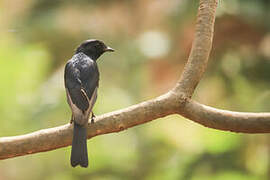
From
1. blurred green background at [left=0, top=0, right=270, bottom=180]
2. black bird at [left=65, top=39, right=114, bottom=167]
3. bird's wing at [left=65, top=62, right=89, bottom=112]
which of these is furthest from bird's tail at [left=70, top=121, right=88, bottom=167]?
blurred green background at [left=0, top=0, right=270, bottom=180]

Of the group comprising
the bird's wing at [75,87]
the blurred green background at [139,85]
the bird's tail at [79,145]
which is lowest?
the blurred green background at [139,85]

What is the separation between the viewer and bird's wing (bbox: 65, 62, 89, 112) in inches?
159

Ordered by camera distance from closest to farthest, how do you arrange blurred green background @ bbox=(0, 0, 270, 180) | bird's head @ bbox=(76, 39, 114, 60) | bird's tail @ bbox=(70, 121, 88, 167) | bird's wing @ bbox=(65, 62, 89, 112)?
bird's tail @ bbox=(70, 121, 88, 167), bird's wing @ bbox=(65, 62, 89, 112), bird's head @ bbox=(76, 39, 114, 60), blurred green background @ bbox=(0, 0, 270, 180)

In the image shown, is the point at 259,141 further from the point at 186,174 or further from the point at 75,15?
the point at 75,15

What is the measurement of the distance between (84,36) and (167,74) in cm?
137

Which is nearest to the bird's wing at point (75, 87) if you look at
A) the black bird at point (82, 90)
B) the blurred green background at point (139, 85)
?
the black bird at point (82, 90)

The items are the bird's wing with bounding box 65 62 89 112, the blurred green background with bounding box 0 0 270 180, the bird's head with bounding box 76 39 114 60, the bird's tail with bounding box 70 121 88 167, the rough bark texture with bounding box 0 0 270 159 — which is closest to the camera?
the rough bark texture with bounding box 0 0 270 159

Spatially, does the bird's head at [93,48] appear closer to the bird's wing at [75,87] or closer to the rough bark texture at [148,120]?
the bird's wing at [75,87]

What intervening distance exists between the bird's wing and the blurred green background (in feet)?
10.9

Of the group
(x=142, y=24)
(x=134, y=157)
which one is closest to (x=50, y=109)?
(x=134, y=157)

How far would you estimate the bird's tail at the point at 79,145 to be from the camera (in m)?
3.67

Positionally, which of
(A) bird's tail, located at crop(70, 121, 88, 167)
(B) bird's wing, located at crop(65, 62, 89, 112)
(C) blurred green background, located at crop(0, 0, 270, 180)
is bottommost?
(C) blurred green background, located at crop(0, 0, 270, 180)

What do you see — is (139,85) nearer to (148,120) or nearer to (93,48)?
(93,48)

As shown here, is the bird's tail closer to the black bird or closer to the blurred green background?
the black bird
